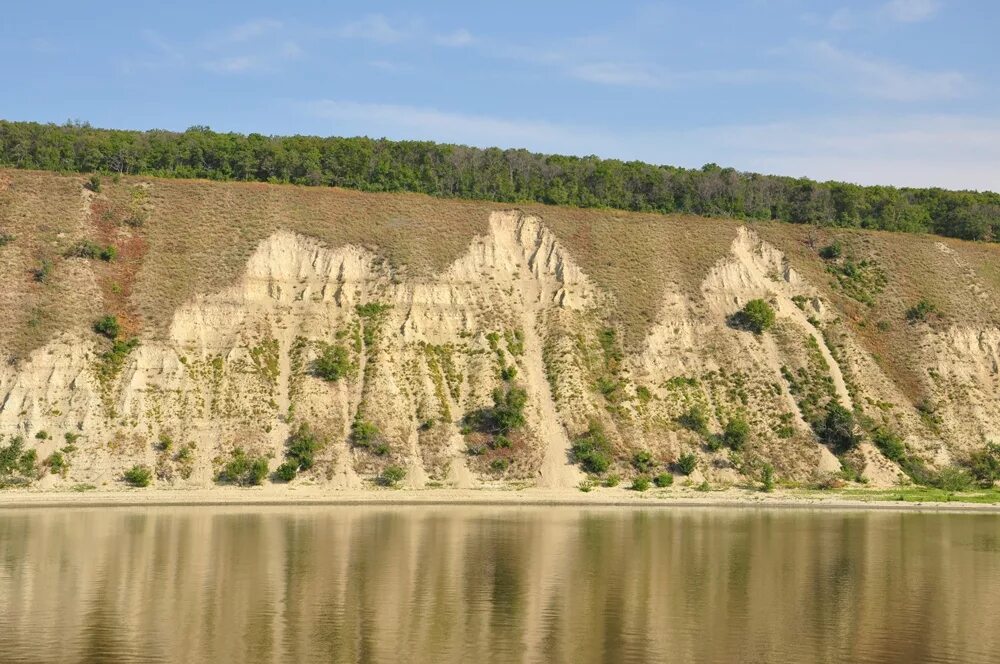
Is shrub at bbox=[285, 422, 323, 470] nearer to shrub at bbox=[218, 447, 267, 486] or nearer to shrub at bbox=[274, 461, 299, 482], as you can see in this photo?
shrub at bbox=[274, 461, 299, 482]

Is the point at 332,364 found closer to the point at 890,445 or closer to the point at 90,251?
the point at 90,251

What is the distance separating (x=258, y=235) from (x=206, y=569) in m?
58.4

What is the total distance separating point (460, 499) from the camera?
251 ft

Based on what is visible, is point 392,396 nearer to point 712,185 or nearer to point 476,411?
point 476,411

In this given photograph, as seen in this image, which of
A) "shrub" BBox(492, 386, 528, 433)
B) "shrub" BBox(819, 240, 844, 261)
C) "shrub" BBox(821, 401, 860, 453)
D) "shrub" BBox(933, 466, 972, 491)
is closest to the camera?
"shrub" BBox(492, 386, 528, 433)

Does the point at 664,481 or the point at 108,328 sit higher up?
the point at 108,328

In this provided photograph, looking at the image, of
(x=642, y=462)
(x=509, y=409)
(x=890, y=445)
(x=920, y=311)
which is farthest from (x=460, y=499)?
(x=920, y=311)

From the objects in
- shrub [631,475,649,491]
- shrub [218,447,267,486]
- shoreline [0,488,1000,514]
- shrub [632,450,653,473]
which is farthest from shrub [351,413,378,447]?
→ shrub [632,450,653,473]

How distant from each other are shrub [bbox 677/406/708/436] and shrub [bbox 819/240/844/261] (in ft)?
106

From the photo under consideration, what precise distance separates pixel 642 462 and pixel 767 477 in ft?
30.6

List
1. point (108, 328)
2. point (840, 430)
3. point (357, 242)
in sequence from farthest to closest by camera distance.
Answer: point (357, 242)
point (840, 430)
point (108, 328)

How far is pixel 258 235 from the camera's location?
99562 mm

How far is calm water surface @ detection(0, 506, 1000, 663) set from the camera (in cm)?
3288

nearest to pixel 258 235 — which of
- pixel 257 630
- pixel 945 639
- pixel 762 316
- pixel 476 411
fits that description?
pixel 476 411
